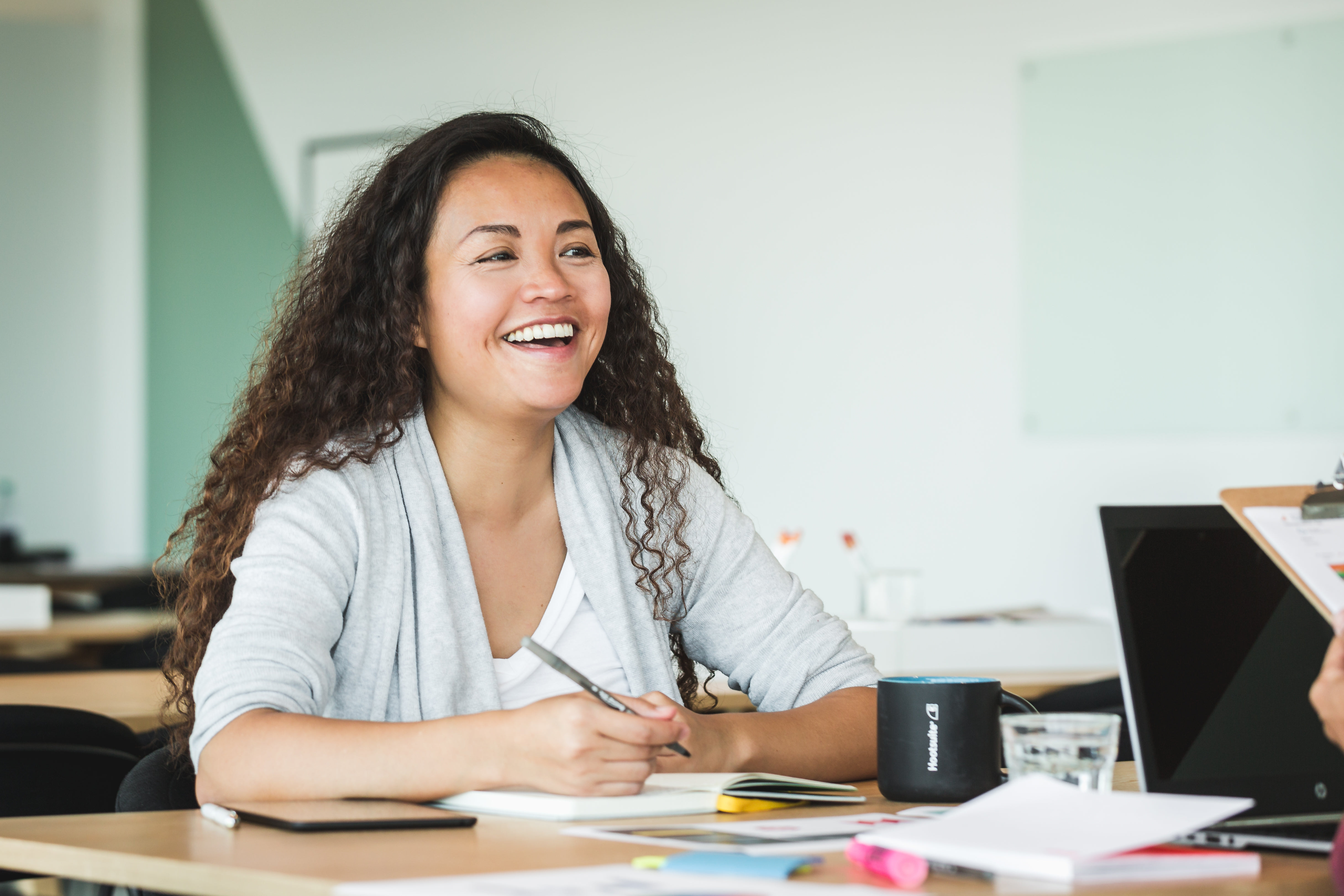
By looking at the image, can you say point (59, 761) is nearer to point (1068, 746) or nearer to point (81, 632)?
point (1068, 746)

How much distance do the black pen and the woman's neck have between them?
0.48m

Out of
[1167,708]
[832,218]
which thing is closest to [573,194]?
[1167,708]

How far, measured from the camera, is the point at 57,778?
62.5 inches

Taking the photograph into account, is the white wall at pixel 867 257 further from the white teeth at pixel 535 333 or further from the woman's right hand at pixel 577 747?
the woman's right hand at pixel 577 747

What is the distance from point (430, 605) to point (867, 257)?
292cm

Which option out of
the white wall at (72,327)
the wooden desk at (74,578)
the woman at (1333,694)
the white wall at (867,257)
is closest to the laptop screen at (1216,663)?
the woman at (1333,694)

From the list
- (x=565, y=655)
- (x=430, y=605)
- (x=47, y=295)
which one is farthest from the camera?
(x=47, y=295)

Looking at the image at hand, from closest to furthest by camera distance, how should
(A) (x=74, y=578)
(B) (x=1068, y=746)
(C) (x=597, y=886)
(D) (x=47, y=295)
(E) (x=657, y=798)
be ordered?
1. (C) (x=597, y=886)
2. (B) (x=1068, y=746)
3. (E) (x=657, y=798)
4. (A) (x=74, y=578)
5. (D) (x=47, y=295)

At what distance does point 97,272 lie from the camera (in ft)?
19.3

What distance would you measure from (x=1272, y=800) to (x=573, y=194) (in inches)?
41.4

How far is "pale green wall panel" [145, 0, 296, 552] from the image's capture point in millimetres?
5539

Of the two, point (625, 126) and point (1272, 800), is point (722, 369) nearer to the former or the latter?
point (625, 126)

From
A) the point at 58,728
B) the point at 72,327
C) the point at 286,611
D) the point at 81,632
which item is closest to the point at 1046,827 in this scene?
the point at 286,611

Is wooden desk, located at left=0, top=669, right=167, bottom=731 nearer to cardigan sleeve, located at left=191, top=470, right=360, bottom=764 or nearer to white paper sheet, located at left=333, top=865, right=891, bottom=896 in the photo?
cardigan sleeve, located at left=191, top=470, right=360, bottom=764
